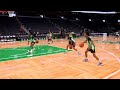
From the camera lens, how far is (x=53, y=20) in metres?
33.0

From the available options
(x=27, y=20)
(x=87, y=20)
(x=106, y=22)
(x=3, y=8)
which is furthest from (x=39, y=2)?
(x=106, y=22)

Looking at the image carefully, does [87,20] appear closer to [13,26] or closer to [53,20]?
[53,20]

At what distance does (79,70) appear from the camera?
7551 mm

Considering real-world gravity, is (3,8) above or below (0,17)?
below

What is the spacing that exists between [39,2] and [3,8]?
668 millimetres

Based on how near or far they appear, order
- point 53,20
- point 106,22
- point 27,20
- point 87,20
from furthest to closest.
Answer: point 106,22
point 87,20
point 53,20
point 27,20

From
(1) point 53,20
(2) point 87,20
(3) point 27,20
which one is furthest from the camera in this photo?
(2) point 87,20
